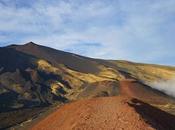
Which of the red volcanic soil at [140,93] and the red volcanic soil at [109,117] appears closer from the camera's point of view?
the red volcanic soil at [109,117]

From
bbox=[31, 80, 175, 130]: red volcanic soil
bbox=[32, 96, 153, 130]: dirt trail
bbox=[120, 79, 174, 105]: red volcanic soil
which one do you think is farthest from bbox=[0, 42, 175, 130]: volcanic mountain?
bbox=[31, 80, 175, 130]: red volcanic soil

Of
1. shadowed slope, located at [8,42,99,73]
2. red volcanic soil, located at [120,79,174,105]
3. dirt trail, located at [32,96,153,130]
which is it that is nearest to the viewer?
dirt trail, located at [32,96,153,130]

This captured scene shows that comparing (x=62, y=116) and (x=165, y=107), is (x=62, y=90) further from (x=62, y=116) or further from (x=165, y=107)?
(x=62, y=116)

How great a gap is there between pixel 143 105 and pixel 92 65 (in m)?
52.5

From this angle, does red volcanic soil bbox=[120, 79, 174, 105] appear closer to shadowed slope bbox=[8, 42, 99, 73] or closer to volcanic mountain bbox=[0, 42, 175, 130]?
volcanic mountain bbox=[0, 42, 175, 130]

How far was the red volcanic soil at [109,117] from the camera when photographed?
24.4 metres

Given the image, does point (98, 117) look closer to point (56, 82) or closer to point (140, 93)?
point (140, 93)

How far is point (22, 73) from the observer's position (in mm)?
67000

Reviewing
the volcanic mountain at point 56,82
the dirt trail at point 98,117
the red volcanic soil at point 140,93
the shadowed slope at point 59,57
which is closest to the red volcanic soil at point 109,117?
the dirt trail at point 98,117

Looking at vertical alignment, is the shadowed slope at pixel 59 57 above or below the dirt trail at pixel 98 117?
above

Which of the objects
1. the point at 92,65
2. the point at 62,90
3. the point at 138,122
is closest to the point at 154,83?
the point at 92,65

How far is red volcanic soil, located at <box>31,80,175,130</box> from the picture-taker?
24391 mm

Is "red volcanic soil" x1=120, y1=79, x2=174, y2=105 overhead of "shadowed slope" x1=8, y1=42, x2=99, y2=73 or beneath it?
beneath

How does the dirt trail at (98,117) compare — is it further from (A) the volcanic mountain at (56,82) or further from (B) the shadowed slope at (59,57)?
(B) the shadowed slope at (59,57)
